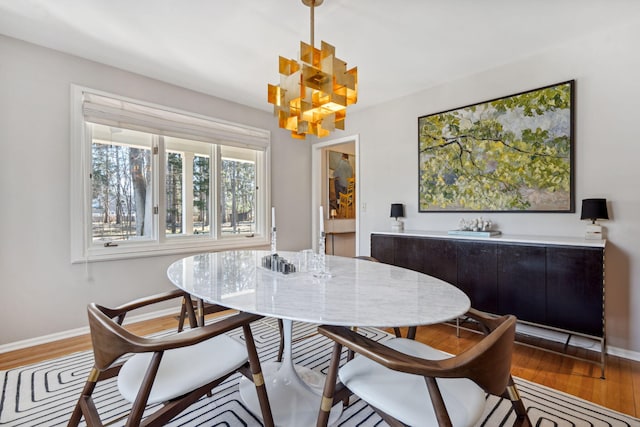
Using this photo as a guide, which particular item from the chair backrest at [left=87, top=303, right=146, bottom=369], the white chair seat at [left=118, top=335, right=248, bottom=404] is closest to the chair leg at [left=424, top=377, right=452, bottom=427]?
the white chair seat at [left=118, top=335, right=248, bottom=404]

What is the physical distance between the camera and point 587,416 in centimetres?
166

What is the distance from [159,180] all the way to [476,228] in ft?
10.7

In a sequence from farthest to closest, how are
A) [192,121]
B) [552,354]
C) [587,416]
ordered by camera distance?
[192,121] < [552,354] < [587,416]

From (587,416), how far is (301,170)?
390cm

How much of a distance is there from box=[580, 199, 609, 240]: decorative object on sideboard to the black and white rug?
4.00ft

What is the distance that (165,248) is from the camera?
3326mm

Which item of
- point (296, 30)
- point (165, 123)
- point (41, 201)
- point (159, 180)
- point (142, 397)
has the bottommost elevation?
point (142, 397)

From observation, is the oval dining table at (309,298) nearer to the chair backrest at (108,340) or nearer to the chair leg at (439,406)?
the chair leg at (439,406)

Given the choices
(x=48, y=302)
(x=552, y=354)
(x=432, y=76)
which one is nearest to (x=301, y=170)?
(x=432, y=76)

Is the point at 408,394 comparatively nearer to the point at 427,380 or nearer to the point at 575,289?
the point at 427,380

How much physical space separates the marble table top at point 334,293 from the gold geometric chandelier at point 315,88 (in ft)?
3.24

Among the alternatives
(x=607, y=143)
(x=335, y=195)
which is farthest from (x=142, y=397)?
(x=335, y=195)

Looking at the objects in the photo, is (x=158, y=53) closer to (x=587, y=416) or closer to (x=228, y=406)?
(x=228, y=406)

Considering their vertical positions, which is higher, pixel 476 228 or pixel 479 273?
pixel 476 228
